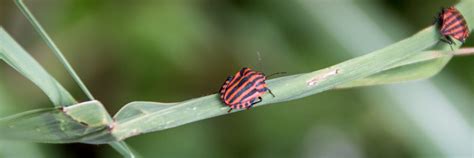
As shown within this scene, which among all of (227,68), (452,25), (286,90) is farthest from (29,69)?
(227,68)

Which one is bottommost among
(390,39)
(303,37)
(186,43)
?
(390,39)

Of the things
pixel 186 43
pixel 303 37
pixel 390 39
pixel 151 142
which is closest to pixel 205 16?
pixel 186 43

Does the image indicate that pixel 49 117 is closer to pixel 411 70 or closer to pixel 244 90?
pixel 244 90

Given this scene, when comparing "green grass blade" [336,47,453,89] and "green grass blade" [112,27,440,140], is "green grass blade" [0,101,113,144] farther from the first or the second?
"green grass blade" [336,47,453,89]

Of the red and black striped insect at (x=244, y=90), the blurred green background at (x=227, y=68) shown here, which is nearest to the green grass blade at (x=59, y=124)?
the red and black striped insect at (x=244, y=90)

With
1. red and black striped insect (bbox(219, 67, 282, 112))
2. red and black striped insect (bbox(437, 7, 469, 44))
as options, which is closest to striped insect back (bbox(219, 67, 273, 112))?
red and black striped insect (bbox(219, 67, 282, 112))

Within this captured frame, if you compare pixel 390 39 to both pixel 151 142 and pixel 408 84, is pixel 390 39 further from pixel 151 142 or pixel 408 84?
pixel 151 142
